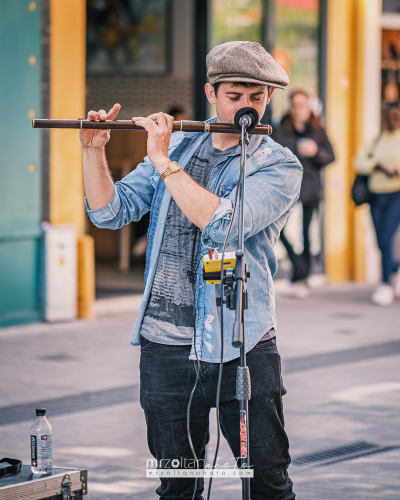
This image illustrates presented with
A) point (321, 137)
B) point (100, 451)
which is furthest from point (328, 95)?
point (100, 451)

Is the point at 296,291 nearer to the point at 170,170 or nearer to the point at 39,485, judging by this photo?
the point at 39,485

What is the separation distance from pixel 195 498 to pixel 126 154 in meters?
10.0

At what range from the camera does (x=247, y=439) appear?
269 centimetres

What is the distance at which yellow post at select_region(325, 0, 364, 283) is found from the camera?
1143cm

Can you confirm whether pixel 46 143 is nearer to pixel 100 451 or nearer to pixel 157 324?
pixel 100 451

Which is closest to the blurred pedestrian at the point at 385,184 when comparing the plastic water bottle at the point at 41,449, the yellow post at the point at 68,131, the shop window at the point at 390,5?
the shop window at the point at 390,5

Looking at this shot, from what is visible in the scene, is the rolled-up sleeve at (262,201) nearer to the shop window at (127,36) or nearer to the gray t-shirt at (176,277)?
the gray t-shirt at (176,277)

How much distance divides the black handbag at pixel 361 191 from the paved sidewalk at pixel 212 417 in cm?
128

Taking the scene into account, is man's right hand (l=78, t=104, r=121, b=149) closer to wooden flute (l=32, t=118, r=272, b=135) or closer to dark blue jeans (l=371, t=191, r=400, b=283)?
wooden flute (l=32, t=118, r=272, b=135)

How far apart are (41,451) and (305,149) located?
271 inches

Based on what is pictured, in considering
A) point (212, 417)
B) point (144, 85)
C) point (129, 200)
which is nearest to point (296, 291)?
point (144, 85)

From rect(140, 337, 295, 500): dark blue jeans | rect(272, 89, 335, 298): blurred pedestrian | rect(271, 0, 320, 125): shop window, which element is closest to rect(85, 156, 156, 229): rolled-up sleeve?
rect(140, 337, 295, 500): dark blue jeans

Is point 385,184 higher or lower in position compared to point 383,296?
higher

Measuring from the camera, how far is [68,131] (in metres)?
8.55
